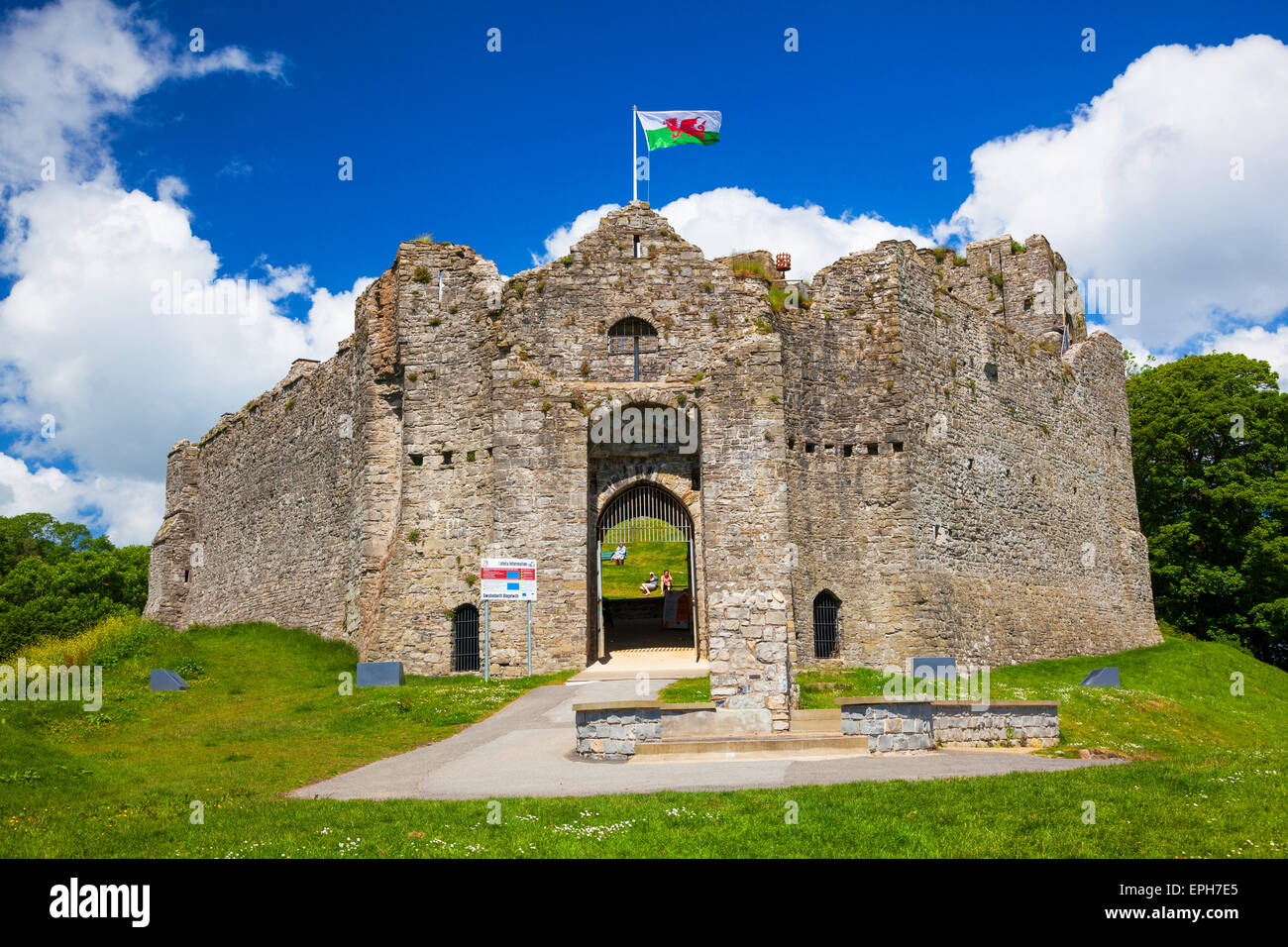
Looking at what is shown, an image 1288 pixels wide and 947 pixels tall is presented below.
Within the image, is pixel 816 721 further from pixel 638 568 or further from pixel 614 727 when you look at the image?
pixel 638 568

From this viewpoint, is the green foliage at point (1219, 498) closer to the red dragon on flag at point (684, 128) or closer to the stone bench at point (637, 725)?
the red dragon on flag at point (684, 128)

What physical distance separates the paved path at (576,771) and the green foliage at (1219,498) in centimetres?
2849

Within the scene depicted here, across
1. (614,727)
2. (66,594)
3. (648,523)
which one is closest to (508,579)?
(648,523)

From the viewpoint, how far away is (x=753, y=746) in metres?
13.8

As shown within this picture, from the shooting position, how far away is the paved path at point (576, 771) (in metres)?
11.4

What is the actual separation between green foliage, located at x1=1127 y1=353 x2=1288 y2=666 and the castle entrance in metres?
20.3

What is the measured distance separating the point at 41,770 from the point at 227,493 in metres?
28.2

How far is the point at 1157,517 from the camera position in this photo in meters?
40.5

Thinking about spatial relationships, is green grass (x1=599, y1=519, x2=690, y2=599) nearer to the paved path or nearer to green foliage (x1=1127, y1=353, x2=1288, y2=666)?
green foliage (x1=1127, y1=353, x2=1288, y2=666)

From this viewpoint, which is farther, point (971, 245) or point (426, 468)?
point (971, 245)

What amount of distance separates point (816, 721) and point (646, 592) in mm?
26053
